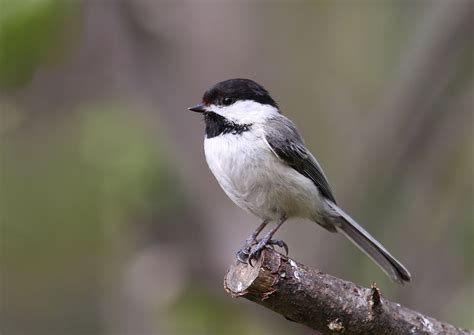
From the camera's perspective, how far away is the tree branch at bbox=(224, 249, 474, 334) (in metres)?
2.34

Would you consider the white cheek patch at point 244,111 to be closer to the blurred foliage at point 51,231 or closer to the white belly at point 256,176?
the white belly at point 256,176

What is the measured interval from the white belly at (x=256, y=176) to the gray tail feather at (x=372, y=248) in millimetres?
293

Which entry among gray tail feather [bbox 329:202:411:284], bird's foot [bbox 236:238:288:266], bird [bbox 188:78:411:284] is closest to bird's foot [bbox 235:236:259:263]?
bird's foot [bbox 236:238:288:266]

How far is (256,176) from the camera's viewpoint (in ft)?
9.98

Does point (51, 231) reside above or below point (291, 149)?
below

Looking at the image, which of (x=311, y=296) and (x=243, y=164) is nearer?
(x=311, y=296)

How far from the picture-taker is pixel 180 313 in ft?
14.0

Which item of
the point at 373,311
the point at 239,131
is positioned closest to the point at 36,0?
the point at 239,131

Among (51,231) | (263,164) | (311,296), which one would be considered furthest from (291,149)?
(51,231)

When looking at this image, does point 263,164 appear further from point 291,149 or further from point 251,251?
point 251,251

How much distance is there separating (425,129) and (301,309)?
2.15 metres

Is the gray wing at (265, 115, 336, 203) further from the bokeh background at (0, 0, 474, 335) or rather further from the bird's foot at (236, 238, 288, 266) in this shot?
the bokeh background at (0, 0, 474, 335)

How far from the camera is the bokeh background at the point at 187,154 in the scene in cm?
414

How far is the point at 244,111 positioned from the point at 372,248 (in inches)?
36.7
